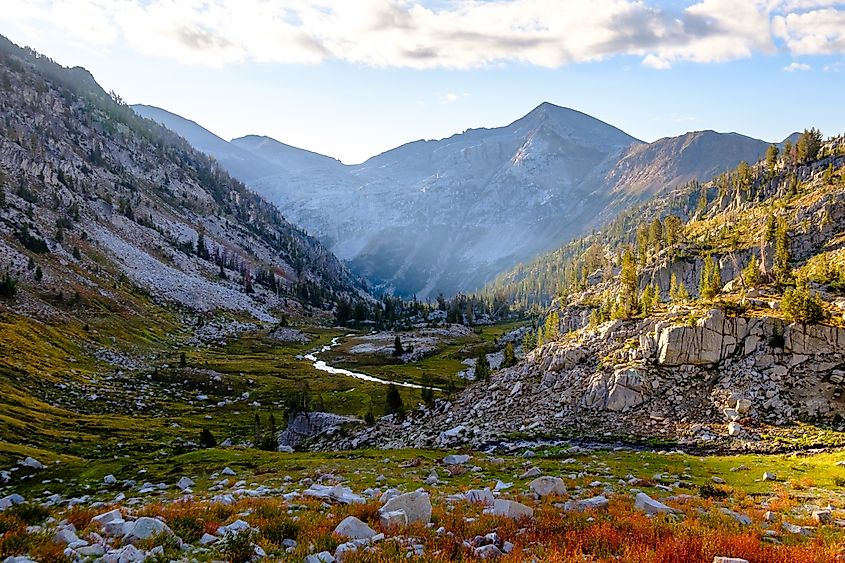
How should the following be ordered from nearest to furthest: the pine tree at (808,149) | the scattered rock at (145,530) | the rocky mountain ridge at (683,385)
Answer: the scattered rock at (145,530), the rocky mountain ridge at (683,385), the pine tree at (808,149)

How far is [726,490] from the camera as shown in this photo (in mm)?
26469

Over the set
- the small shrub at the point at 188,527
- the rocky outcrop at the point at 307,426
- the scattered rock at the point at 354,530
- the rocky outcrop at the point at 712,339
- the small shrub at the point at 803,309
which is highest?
the small shrub at the point at 803,309

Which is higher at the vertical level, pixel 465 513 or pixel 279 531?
pixel 279 531

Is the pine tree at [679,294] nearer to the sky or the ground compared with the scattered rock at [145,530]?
nearer to the sky

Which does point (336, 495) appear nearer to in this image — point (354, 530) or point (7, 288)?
point (354, 530)

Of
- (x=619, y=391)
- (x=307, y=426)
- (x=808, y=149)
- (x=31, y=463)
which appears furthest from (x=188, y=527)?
(x=808, y=149)

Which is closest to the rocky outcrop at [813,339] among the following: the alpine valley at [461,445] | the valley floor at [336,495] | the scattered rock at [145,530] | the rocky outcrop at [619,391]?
the alpine valley at [461,445]

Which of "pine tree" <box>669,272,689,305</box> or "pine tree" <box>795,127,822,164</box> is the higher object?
"pine tree" <box>795,127,822,164</box>

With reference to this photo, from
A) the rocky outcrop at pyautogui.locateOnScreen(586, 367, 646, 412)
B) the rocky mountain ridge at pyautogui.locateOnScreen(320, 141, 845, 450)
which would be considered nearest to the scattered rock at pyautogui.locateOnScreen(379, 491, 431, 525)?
the rocky mountain ridge at pyautogui.locateOnScreen(320, 141, 845, 450)

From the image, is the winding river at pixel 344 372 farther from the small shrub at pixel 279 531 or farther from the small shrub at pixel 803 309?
the small shrub at pixel 279 531

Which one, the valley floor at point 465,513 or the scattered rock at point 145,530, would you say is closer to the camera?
the valley floor at point 465,513

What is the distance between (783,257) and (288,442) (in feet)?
252

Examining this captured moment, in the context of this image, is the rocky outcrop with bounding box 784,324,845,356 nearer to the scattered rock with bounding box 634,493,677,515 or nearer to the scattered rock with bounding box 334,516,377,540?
the scattered rock with bounding box 634,493,677,515

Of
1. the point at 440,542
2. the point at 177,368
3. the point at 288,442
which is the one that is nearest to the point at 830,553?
the point at 440,542
